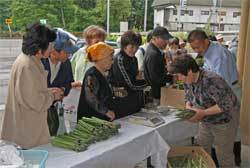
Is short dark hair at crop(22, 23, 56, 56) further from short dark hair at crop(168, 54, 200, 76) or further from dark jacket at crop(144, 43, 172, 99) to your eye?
dark jacket at crop(144, 43, 172, 99)

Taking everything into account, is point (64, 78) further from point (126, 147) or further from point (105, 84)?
point (126, 147)

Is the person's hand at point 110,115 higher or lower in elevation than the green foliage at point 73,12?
lower

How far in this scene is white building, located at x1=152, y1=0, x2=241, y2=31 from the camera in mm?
6867

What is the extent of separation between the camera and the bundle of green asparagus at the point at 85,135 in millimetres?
1650

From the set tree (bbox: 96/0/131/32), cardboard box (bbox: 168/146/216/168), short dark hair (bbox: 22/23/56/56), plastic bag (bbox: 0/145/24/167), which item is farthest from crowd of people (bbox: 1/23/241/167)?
tree (bbox: 96/0/131/32)

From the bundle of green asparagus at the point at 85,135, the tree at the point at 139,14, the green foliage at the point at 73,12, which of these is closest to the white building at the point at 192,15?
the tree at the point at 139,14

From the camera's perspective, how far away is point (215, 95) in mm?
2004

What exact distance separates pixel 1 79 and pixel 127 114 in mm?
3575

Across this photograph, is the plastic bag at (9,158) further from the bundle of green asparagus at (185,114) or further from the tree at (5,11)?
the tree at (5,11)

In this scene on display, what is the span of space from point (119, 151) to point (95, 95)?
0.40m

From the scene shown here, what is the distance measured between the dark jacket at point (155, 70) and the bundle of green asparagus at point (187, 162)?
990 mm

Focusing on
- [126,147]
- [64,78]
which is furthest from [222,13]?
[126,147]

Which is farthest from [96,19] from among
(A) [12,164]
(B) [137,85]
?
(A) [12,164]

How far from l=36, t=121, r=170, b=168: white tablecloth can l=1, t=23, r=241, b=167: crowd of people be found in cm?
20
